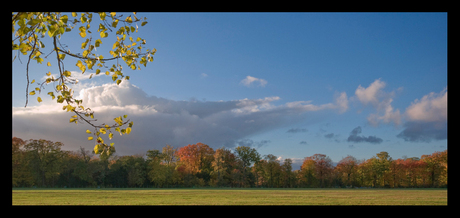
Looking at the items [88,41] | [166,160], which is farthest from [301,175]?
[88,41]

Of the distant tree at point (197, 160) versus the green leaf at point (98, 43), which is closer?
the green leaf at point (98, 43)

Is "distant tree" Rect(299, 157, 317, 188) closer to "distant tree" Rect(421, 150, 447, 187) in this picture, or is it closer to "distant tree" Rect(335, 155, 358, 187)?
"distant tree" Rect(335, 155, 358, 187)

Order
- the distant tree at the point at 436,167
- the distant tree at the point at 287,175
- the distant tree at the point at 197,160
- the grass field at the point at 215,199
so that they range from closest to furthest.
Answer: the grass field at the point at 215,199 → the distant tree at the point at 436,167 → the distant tree at the point at 197,160 → the distant tree at the point at 287,175

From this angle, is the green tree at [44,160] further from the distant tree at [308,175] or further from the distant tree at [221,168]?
the distant tree at [308,175]

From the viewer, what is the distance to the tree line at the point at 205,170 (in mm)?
43250

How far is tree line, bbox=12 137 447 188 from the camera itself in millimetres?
43250

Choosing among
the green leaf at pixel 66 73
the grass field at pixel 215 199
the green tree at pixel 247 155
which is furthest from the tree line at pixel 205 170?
the green leaf at pixel 66 73

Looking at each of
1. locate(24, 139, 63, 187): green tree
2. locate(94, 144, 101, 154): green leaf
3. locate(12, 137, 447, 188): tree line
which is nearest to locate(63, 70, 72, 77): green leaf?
locate(94, 144, 101, 154): green leaf

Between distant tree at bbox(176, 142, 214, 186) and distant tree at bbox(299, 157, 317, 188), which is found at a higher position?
distant tree at bbox(176, 142, 214, 186)

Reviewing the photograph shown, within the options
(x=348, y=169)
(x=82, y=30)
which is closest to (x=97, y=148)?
(x=82, y=30)

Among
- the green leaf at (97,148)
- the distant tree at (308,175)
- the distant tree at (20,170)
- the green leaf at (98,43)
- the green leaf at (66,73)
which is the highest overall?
the green leaf at (98,43)

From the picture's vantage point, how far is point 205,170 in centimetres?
4747
